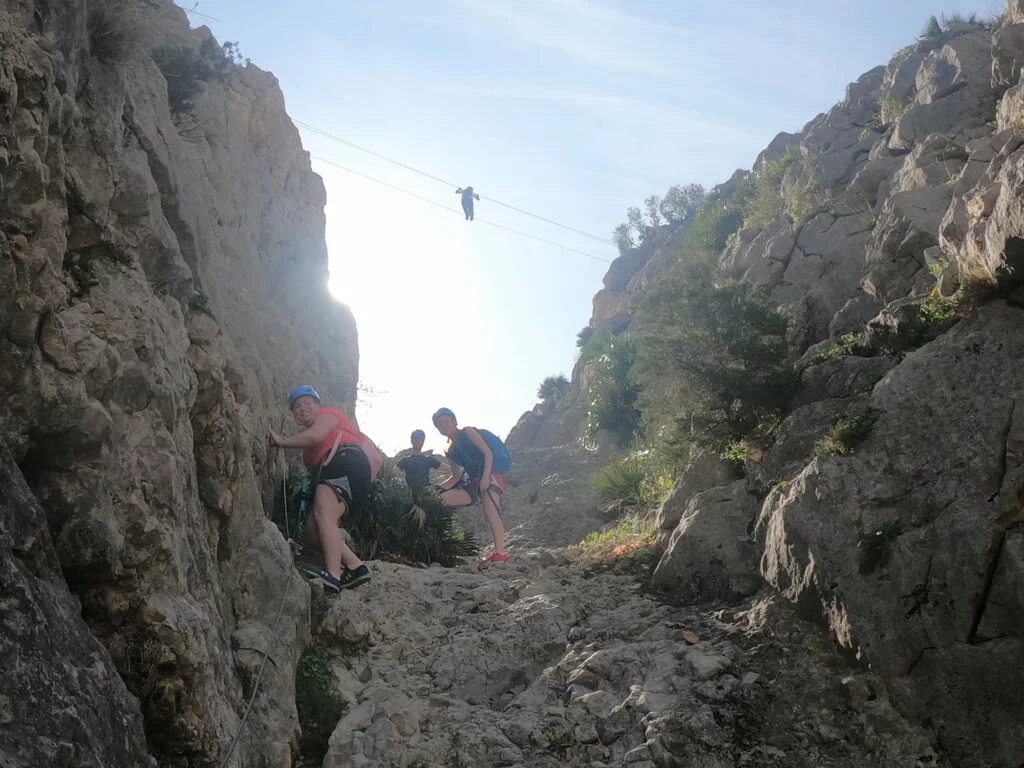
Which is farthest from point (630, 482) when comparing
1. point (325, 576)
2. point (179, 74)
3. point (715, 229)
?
point (715, 229)

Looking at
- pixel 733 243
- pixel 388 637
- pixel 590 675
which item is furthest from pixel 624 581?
pixel 733 243

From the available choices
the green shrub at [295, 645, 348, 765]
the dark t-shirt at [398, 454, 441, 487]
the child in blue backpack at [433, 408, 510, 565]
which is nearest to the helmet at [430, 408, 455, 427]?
the child in blue backpack at [433, 408, 510, 565]

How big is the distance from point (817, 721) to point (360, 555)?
5417 mm

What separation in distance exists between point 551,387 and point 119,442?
1146 inches

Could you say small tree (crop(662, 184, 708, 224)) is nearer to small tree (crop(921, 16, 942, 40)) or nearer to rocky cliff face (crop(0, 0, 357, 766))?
small tree (crop(921, 16, 942, 40))

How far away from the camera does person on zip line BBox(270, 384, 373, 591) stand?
7.94 meters

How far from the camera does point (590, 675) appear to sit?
22.2 feet

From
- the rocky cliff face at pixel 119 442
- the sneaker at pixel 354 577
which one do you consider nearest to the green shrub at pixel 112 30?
the rocky cliff face at pixel 119 442

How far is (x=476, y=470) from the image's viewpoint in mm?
10641

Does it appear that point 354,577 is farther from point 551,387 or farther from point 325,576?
point 551,387

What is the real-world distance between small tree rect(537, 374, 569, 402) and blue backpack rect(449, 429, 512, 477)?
73.3 feet

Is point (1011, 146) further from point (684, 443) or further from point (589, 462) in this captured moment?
point (589, 462)

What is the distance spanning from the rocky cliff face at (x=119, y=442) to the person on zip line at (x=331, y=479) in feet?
1.61

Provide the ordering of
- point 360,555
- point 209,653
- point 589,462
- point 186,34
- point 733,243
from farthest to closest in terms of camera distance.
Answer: point 733,243, point 589,462, point 186,34, point 360,555, point 209,653
